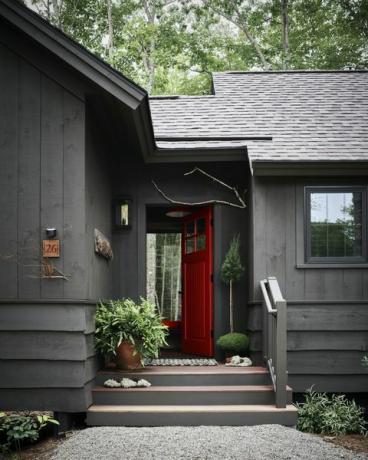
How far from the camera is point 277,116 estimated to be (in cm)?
861

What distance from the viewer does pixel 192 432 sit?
17.3 ft

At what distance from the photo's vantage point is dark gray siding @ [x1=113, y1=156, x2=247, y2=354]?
25.7ft

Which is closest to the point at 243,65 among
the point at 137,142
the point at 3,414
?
the point at 137,142

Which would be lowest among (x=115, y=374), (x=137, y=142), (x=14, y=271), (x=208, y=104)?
(x=115, y=374)

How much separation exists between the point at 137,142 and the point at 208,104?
2458mm

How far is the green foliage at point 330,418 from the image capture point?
6227mm

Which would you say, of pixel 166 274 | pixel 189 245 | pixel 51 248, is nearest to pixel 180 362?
pixel 189 245

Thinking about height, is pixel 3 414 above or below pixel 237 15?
below

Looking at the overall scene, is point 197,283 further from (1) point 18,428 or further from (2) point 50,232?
(1) point 18,428

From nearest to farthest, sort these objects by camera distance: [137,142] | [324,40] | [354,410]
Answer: [354,410] < [137,142] < [324,40]

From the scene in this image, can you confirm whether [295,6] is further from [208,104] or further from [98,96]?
[98,96]

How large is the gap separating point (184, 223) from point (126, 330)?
2.80 metres

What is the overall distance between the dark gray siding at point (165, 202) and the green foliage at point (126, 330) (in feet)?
4.82

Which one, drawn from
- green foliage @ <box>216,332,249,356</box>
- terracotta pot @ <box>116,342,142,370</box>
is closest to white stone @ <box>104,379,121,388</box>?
terracotta pot @ <box>116,342,142,370</box>
